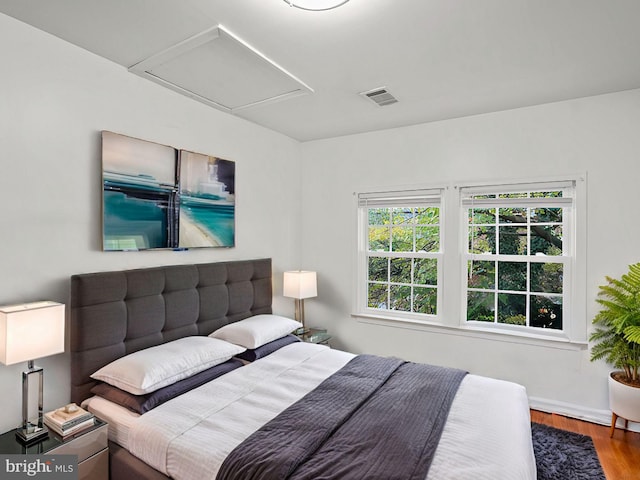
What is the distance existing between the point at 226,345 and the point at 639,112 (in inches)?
138

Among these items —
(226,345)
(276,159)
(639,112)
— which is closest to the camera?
(226,345)

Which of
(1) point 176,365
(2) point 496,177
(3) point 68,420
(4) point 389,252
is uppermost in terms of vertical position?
(2) point 496,177

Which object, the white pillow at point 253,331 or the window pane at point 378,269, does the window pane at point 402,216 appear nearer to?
the window pane at point 378,269

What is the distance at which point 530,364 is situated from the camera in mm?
3033

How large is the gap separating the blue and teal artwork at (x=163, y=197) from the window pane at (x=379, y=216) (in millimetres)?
1503

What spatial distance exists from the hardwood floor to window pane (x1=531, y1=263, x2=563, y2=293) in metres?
1.03

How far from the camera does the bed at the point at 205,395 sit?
1553mm

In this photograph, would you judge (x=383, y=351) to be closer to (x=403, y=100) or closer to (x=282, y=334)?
(x=282, y=334)

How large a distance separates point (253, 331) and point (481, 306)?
83.1 inches

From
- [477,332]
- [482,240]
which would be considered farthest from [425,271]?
[477,332]

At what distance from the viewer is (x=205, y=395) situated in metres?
2.04

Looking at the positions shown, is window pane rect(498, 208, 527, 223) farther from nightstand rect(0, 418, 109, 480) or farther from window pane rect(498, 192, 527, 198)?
nightstand rect(0, 418, 109, 480)

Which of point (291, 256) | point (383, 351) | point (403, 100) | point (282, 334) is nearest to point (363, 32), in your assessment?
point (403, 100)

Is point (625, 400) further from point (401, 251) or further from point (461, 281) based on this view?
point (401, 251)
